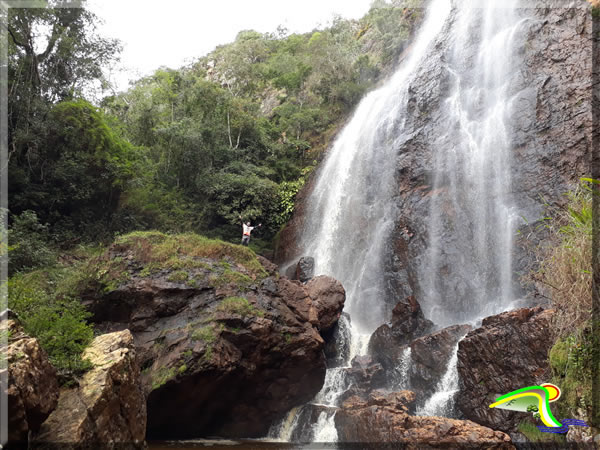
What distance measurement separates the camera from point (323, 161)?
21531 mm

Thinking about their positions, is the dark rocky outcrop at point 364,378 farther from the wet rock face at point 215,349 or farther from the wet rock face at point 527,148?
the wet rock face at point 527,148

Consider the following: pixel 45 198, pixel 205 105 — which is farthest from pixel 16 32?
pixel 205 105

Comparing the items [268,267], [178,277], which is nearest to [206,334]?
[178,277]

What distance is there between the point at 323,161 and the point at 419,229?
8.23 m

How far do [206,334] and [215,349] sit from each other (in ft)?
1.32

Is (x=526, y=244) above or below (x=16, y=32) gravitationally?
below

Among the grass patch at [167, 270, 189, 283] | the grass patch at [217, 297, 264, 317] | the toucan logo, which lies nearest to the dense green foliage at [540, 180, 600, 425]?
the toucan logo

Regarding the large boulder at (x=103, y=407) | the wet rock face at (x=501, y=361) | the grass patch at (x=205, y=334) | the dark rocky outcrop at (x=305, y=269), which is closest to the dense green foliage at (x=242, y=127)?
the dark rocky outcrop at (x=305, y=269)

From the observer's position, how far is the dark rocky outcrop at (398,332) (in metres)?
11.3

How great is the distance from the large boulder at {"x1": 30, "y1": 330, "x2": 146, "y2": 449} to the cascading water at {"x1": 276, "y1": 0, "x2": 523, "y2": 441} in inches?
205

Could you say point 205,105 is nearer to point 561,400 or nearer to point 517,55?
point 517,55

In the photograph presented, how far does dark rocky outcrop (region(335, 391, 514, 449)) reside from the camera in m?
6.30

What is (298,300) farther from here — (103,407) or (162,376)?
(103,407)

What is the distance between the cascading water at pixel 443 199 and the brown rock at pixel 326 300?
4.28 feet
